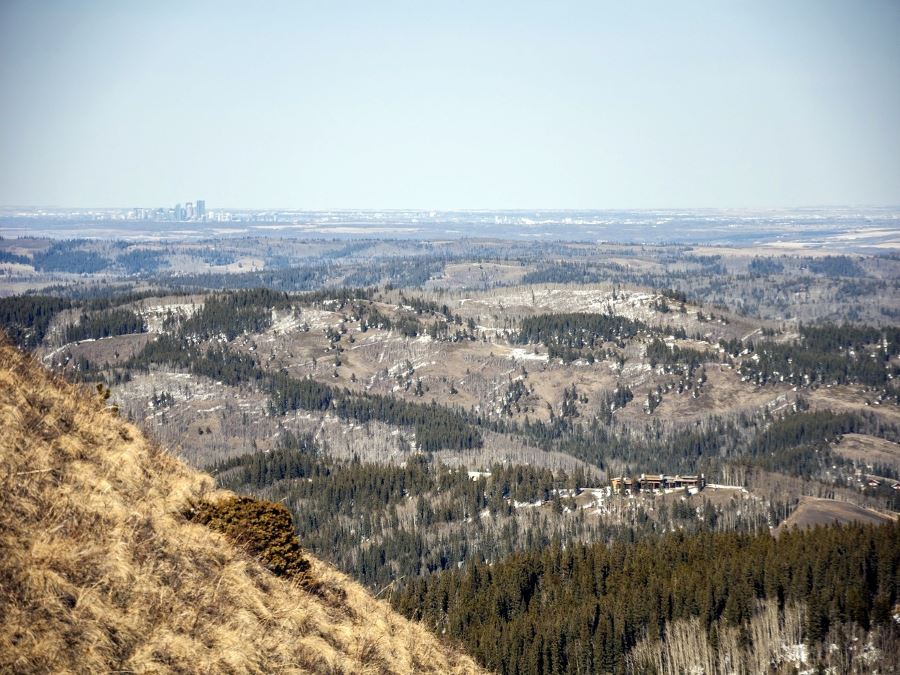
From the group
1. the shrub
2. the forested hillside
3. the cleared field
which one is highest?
the shrub

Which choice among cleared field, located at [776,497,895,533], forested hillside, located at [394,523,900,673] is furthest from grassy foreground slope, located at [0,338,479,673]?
cleared field, located at [776,497,895,533]

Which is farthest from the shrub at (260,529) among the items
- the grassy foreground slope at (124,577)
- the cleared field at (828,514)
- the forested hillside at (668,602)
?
the cleared field at (828,514)

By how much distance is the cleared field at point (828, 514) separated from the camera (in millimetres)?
169250

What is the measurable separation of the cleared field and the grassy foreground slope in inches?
5699

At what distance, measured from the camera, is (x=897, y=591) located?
359 ft

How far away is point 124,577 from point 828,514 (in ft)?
558

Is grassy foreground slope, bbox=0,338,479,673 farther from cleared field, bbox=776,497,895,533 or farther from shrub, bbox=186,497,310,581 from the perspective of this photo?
cleared field, bbox=776,497,895,533

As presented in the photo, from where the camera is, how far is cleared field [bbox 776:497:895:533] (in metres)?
169

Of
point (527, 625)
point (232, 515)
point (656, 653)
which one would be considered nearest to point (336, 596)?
point (232, 515)

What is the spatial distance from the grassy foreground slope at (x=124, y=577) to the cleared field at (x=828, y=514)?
475 ft

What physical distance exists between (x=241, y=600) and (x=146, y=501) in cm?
549

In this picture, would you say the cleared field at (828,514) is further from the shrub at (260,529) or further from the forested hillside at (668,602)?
the shrub at (260,529)

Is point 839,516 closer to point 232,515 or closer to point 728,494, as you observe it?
point 728,494

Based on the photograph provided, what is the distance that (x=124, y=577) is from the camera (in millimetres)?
28703
